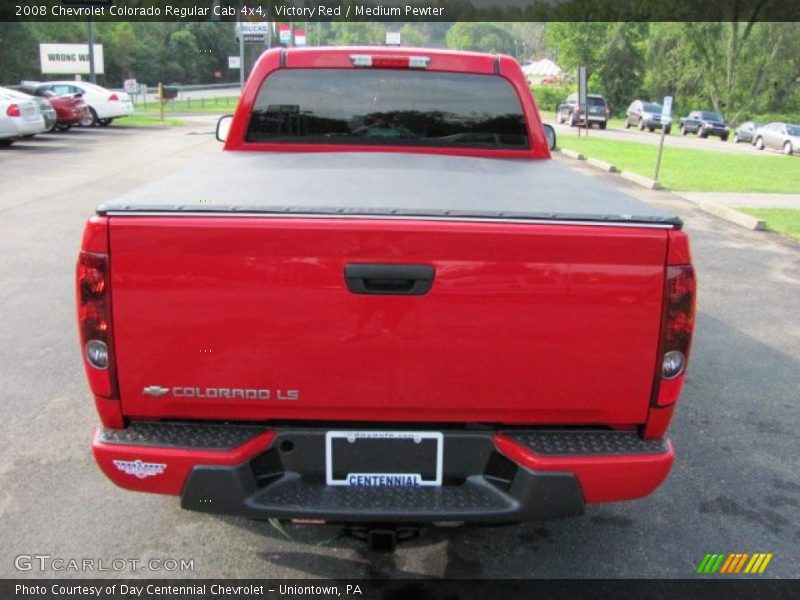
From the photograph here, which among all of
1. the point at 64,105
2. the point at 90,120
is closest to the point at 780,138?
the point at 90,120

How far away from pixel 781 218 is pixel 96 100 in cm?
2484

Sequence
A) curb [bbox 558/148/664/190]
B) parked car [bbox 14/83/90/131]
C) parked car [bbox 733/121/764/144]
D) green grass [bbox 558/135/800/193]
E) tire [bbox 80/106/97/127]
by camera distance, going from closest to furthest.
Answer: curb [bbox 558/148/664/190] < green grass [bbox 558/135/800/193] < parked car [bbox 14/83/90/131] < tire [bbox 80/106/97/127] < parked car [bbox 733/121/764/144]

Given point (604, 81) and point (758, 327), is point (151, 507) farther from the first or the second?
point (604, 81)

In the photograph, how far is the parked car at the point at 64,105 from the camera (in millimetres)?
26703

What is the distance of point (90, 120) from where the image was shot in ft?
95.8

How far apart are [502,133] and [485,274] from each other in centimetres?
256

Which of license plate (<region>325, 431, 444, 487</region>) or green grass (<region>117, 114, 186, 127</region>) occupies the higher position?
license plate (<region>325, 431, 444, 487</region>)

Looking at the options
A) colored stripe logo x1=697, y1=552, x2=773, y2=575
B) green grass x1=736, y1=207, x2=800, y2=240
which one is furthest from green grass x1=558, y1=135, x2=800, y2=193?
colored stripe logo x1=697, y1=552, x2=773, y2=575

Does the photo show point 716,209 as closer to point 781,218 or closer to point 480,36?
point 781,218

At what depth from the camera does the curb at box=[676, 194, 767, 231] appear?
1183cm

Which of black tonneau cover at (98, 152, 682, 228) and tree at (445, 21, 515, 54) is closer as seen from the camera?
black tonneau cover at (98, 152, 682, 228)

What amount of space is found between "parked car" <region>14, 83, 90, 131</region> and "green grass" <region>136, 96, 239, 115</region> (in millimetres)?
14241

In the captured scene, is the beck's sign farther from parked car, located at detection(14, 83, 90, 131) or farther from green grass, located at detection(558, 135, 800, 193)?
green grass, located at detection(558, 135, 800, 193)

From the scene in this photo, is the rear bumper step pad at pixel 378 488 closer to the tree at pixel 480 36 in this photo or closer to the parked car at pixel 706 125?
the parked car at pixel 706 125
